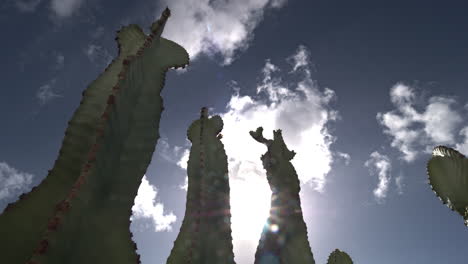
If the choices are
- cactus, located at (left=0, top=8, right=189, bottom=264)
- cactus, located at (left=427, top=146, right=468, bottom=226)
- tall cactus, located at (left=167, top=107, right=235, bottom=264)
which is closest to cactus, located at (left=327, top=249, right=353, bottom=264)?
cactus, located at (left=427, top=146, right=468, bottom=226)

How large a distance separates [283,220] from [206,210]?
120cm

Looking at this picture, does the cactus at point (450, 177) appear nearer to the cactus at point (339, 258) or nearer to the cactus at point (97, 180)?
the cactus at point (339, 258)

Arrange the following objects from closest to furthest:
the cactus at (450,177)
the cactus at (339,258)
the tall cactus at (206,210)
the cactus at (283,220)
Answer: the tall cactus at (206,210), the cactus at (283,220), the cactus at (450,177), the cactus at (339,258)

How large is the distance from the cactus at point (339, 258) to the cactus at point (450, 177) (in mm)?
1269

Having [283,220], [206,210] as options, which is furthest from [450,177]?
[206,210]

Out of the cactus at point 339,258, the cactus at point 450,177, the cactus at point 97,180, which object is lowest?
the cactus at point 97,180

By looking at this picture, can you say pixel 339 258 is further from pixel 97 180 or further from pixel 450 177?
pixel 97 180

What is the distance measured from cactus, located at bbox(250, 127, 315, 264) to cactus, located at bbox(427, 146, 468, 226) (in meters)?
1.54

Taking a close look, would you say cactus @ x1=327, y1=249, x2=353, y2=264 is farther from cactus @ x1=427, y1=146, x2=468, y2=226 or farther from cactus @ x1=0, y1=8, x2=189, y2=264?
cactus @ x1=0, y1=8, x2=189, y2=264

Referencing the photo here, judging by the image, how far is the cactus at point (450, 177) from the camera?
13.0 feet

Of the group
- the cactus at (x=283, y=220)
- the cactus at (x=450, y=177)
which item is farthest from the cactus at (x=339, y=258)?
the cactus at (x=450, y=177)

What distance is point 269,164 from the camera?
172 inches

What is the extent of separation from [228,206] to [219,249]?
17.0 inches

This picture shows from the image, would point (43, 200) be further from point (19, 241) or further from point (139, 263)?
point (139, 263)
